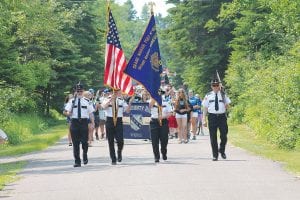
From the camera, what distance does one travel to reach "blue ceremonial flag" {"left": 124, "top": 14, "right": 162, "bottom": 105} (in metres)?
19.7

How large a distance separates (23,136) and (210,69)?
2220 cm

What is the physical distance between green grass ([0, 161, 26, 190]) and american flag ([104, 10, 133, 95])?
130 inches

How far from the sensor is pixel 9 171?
19.6 metres

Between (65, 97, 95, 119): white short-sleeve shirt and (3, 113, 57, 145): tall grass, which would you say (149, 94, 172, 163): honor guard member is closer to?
(65, 97, 95, 119): white short-sleeve shirt

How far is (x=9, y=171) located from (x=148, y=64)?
431 centimetres

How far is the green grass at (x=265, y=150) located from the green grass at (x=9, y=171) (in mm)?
5918

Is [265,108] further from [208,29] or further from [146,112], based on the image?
[208,29]

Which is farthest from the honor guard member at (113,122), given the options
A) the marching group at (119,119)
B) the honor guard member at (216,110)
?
the honor guard member at (216,110)

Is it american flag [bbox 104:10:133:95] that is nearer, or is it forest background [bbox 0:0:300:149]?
american flag [bbox 104:10:133:95]

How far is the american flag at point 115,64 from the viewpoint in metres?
20.2

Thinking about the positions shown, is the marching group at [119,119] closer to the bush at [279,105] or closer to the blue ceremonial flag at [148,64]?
the blue ceremonial flag at [148,64]

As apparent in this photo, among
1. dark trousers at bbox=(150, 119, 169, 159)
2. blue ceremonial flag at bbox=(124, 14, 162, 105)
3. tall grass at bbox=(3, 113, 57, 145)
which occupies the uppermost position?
blue ceremonial flag at bbox=(124, 14, 162, 105)

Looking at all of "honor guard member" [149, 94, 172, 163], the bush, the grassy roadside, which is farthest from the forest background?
"honor guard member" [149, 94, 172, 163]

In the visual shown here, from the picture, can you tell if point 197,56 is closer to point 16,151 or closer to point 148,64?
point 16,151
